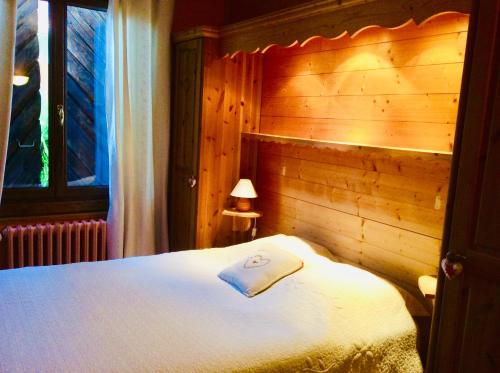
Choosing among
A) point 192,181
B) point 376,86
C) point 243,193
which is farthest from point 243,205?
point 376,86

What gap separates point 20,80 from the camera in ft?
10.5

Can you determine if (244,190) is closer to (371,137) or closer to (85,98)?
(371,137)

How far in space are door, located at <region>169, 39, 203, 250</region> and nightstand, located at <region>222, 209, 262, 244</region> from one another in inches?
11.7

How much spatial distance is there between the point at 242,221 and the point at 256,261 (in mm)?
923

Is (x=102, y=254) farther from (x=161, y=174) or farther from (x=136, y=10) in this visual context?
(x=136, y=10)

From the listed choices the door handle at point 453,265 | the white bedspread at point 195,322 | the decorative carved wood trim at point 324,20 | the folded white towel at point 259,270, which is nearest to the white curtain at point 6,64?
→ the white bedspread at point 195,322

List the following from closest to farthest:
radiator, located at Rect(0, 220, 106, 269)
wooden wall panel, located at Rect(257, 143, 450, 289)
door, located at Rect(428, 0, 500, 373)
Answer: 1. door, located at Rect(428, 0, 500, 373)
2. wooden wall panel, located at Rect(257, 143, 450, 289)
3. radiator, located at Rect(0, 220, 106, 269)

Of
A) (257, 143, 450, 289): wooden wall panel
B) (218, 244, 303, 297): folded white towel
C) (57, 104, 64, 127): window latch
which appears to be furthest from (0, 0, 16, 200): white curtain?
(257, 143, 450, 289): wooden wall panel

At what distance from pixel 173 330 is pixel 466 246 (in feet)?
3.93

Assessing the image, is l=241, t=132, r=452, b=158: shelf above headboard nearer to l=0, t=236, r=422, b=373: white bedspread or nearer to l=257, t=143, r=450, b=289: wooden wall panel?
l=257, t=143, r=450, b=289: wooden wall panel

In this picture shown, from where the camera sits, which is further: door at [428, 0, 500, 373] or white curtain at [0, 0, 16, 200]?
white curtain at [0, 0, 16, 200]

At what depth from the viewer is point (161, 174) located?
3.70 metres

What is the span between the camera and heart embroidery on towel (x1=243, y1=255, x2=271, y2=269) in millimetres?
2469

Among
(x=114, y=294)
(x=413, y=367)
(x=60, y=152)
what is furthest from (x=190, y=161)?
(x=413, y=367)
